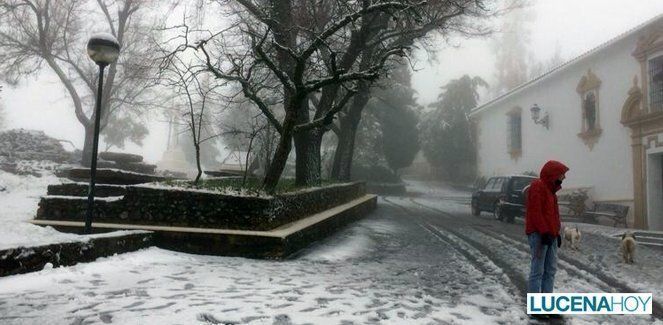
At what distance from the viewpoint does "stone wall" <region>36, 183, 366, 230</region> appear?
768 centimetres

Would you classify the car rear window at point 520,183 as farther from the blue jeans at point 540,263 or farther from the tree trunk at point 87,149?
the tree trunk at point 87,149

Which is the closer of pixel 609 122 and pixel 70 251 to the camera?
pixel 70 251

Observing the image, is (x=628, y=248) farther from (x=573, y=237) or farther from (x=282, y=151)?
(x=282, y=151)

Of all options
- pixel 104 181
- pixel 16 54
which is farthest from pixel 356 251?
pixel 16 54

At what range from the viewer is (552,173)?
15.6 ft

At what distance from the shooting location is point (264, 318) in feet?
13.2

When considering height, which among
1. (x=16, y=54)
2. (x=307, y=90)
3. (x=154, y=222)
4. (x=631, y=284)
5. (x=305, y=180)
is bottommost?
(x=631, y=284)

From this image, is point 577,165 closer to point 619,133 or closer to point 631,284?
point 619,133

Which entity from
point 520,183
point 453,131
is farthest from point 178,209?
point 453,131

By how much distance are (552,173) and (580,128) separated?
16.2 meters

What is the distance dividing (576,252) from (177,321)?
8.45 meters

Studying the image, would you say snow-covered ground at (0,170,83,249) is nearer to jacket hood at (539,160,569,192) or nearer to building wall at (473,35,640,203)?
jacket hood at (539,160,569,192)

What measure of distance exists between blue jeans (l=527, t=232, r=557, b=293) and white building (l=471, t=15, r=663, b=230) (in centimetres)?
1162

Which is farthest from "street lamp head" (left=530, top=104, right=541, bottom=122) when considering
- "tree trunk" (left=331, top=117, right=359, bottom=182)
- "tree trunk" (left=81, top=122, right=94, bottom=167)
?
"tree trunk" (left=81, top=122, right=94, bottom=167)
